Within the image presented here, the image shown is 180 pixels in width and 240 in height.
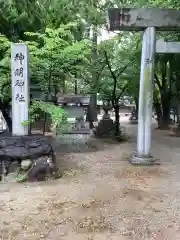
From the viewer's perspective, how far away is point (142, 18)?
7598 mm

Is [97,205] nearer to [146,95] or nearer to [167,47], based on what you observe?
[146,95]

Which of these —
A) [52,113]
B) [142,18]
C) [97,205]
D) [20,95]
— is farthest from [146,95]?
[97,205]

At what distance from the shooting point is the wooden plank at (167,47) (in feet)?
25.4

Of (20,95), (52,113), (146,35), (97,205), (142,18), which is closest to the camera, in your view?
(97,205)

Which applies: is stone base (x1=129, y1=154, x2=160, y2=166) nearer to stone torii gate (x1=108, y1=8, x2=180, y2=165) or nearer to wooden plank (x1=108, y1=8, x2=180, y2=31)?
stone torii gate (x1=108, y1=8, x2=180, y2=165)

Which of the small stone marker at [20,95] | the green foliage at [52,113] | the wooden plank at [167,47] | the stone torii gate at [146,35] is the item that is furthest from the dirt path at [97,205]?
the wooden plank at [167,47]

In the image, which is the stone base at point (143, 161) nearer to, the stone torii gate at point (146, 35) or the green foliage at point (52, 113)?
the stone torii gate at point (146, 35)

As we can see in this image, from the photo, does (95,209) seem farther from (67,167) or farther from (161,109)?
(161,109)

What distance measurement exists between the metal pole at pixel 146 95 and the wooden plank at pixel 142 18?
0.20 metres

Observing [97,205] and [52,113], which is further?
[52,113]

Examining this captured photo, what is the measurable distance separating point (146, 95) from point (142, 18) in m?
1.74

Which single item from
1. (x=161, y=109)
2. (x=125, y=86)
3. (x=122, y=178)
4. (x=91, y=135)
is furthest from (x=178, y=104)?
(x=122, y=178)

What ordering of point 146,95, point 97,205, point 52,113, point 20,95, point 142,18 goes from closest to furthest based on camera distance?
point 97,205 → point 52,113 → point 20,95 → point 142,18 → point 146,95

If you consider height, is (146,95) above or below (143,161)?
above
